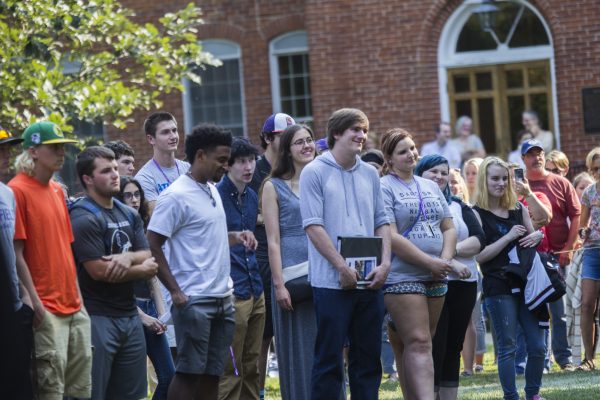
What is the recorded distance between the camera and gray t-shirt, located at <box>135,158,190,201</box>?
933cm

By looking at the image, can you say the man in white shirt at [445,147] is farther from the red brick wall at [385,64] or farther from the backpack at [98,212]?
the backpack at [98,212]

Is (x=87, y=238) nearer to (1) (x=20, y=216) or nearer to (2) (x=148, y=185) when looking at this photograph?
(1) (x=20, y=216)

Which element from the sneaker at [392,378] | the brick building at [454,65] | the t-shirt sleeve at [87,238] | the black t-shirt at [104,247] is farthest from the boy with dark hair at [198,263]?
the brick building at [454,65]

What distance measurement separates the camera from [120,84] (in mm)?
14719

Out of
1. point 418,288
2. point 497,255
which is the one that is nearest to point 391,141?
point 418,288

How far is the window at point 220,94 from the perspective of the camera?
21656 mm

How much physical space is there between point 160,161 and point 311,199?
1917mm

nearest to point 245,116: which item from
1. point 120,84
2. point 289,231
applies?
point 120,84

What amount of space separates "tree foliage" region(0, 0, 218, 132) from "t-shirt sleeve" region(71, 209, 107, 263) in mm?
5994

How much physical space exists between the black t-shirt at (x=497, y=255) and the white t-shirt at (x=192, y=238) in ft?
9.06

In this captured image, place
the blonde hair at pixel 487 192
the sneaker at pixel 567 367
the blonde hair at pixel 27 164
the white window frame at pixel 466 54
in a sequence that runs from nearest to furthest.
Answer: the blonde hair at pixel 27 164, the blonde hair at pixel 487 192, the sneaker at pixel 567 367, the white window frame at pixel 466 54

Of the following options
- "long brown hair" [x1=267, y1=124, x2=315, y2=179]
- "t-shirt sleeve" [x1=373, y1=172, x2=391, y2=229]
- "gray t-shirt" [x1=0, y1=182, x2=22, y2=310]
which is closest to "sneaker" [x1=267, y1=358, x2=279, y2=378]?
"long brown hair" [x1=267, y1=124, x2=315, y2=179]

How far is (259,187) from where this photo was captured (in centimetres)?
960

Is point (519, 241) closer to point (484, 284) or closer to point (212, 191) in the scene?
point (484, 284)
